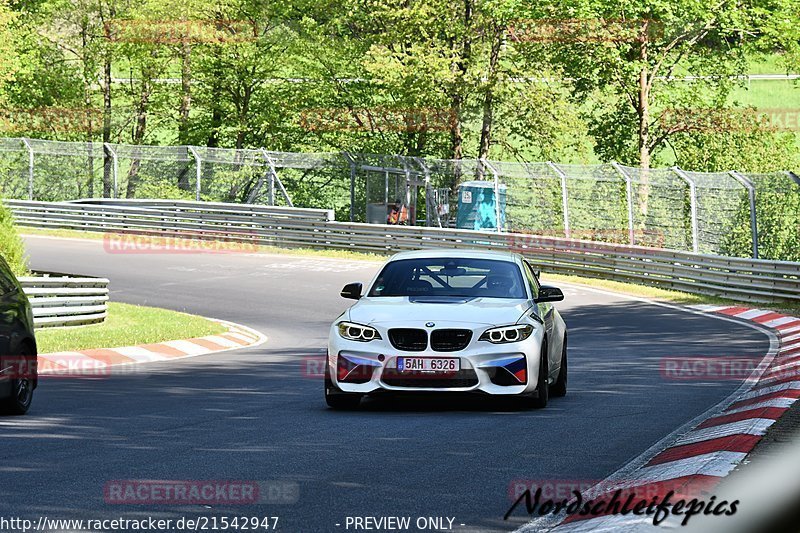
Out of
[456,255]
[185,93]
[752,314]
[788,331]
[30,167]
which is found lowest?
[752,314]

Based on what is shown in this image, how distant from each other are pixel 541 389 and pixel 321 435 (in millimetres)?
2490

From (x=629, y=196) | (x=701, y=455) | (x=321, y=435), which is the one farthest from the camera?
(x=629, y=196)

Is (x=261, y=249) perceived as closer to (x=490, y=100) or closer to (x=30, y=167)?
(x=30, y=167)

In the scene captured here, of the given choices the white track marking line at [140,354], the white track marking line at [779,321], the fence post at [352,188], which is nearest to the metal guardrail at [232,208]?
the fence post at [352,188]

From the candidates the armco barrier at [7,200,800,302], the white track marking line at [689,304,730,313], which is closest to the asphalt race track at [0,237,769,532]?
the white track marking line at [689,304,730,313]

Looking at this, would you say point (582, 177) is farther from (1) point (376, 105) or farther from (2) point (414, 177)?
(1) point (376, 105)

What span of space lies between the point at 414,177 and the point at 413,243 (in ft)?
18.9

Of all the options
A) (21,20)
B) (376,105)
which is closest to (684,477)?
(376,105)

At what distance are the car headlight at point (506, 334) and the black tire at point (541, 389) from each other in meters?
0.30

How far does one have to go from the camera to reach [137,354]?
1662cm

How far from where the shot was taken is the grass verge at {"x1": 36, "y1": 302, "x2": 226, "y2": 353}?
55.4 feet

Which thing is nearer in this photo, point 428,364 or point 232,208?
point 428,364

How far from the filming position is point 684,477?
21.0 feet

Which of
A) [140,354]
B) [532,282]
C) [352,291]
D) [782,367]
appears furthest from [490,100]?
[352,291]
